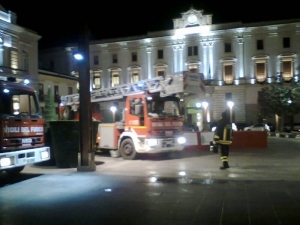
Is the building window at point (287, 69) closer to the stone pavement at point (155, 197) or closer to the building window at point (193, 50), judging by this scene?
the building window at point (193, 50)

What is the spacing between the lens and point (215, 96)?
5400 cm

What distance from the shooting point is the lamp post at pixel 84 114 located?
12.5 m

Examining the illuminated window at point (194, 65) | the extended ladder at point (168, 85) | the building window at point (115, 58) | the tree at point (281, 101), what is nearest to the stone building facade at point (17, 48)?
the building window at point (115, 58)

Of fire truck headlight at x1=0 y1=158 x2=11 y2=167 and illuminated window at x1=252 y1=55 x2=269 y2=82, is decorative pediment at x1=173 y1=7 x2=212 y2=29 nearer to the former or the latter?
illuminated window at x1=252 y1=55 x2=269 y2=82

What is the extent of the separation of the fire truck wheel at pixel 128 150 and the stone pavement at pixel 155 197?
2744 mm

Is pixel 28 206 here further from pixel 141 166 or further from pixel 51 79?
pixel 51 79

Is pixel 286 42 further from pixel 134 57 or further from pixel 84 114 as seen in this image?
pixel 84 114

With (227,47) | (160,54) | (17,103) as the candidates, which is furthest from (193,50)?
(17,103)

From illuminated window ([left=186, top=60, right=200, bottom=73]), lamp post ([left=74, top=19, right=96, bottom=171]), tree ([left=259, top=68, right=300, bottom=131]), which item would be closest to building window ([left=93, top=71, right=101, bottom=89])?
illuminated window ([left=186, top=60, right=200, bottom=73])

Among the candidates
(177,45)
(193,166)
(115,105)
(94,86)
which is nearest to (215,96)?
(177,45)

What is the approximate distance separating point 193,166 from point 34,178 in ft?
17.8

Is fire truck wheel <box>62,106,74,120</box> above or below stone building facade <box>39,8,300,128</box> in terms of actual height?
below

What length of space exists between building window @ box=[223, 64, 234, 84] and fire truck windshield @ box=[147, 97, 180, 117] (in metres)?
38.6

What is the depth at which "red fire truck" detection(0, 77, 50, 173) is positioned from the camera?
998 centimetres
